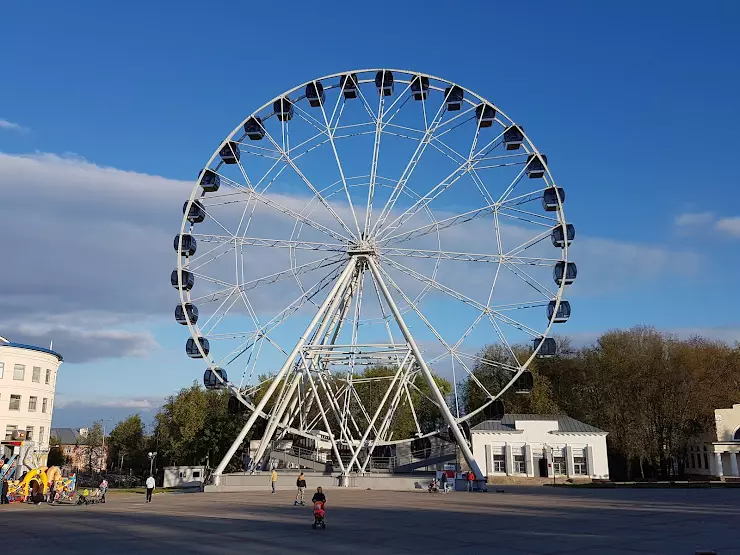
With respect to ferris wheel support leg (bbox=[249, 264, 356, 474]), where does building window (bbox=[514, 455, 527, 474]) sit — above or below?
below

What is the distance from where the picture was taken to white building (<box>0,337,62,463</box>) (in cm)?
5691

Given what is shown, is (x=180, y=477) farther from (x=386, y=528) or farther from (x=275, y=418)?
(x=386, y=528)

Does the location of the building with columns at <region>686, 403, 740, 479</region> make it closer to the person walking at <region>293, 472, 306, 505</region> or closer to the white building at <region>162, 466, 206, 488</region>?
the white building at <region>162, 466, 206, 488</region>

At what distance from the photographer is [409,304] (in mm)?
36906

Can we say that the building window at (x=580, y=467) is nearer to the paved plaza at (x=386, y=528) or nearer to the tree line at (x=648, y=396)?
the tree line at (x=648, y=396)

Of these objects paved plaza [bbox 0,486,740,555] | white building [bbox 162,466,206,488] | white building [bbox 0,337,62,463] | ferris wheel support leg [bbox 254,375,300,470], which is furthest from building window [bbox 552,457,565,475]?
white building [bbox 0,337,62,463]

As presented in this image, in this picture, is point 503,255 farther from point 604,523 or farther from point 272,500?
point 604,523

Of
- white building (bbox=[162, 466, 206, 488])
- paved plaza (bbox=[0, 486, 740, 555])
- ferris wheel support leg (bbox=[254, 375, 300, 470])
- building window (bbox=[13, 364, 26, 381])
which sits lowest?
white building (bbox=[162, 466, 206, 488])

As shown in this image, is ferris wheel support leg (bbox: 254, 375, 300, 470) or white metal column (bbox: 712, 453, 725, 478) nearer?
ferris wheel support leg (bbox: 254, 375, 300, 470)

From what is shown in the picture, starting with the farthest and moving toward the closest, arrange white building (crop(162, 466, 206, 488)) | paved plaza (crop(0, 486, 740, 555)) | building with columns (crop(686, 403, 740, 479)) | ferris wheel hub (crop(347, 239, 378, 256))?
building with columns (crop(686, 403, 740, 479)) < white building (crop(162, 466, 206, 488)) < ferris wheel hub (crop(347, 239, 378, 256)) < paved plaza (crop(0, 486, 740, 555))

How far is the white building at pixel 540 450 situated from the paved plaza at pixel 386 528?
28887 mm

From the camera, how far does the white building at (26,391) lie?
187 ft

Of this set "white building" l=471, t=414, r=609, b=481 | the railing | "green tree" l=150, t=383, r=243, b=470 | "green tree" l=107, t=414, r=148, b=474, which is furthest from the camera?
"green tree" l=107, t=414, r=148, b=474

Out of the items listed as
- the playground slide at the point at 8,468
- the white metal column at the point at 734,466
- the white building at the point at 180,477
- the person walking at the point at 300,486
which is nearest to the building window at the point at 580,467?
the white metal column at the point at 734,466
